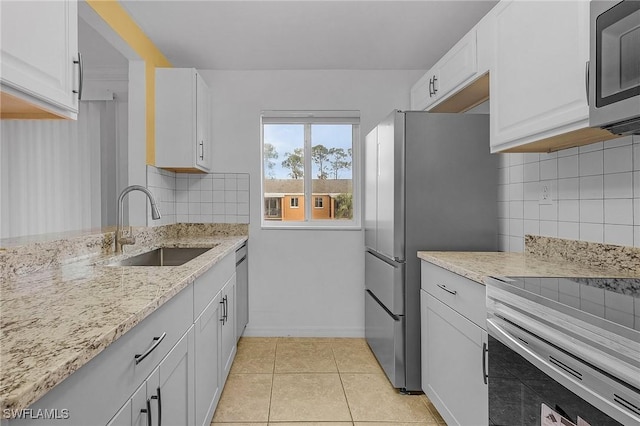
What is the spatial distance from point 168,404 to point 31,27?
1307 mm

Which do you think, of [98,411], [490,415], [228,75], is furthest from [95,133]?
[490,415]

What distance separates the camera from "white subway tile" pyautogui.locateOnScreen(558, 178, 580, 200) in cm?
179

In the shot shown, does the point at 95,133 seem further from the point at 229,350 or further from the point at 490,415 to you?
the point at 490,415

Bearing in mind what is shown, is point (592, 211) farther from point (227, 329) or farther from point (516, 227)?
point (227, 329)

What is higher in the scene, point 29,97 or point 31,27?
point 31,27

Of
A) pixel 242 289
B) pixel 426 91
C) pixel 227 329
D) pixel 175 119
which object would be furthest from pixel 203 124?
pixel 426 91

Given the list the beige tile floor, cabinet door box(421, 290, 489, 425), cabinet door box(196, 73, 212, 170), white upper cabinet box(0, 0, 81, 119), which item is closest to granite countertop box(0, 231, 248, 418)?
white upper cabinet box(0, 0, 81, 119)

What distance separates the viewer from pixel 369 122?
3395 millimetres

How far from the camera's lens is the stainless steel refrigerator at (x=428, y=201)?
2.26m

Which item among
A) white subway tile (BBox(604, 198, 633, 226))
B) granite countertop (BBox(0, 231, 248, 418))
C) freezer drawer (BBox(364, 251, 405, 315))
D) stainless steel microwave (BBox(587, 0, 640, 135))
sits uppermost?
stainless steel microwave (BBox(587, 0, 640, 135))

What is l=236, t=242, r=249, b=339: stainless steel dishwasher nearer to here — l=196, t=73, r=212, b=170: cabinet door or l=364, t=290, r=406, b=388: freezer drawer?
l=196, t=73, r=212, b=170: cabinet door

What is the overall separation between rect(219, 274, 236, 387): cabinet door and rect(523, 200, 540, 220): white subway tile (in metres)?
1.86

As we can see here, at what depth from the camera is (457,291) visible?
5.55 ft

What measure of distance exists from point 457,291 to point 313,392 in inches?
47.8
